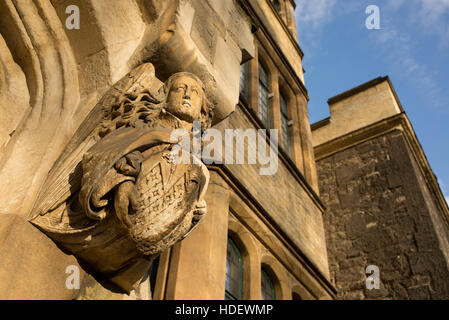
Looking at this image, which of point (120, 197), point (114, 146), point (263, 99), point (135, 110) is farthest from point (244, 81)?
point (120, 197)

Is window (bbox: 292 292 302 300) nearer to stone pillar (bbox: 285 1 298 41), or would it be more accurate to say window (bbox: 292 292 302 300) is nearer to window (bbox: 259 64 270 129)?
window (bbox: 259 64 270 129)

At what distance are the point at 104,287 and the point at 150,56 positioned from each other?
1098mm

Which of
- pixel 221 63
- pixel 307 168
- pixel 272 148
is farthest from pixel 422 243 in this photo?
pixel 221 63

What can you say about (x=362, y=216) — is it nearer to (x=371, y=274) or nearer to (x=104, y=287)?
(x=371, y=274)

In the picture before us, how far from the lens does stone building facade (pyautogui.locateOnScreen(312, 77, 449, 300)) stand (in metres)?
8.15

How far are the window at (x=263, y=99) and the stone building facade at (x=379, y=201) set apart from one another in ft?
12.1

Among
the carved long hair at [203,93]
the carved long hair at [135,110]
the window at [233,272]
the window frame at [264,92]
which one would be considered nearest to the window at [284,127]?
the window frame at [264,92]

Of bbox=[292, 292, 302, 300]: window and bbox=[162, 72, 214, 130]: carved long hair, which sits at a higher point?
bbox=[292, 292, 302, 300]: window

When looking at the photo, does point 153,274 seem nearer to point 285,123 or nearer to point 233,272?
point 233,272

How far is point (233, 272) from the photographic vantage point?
4.52 meters

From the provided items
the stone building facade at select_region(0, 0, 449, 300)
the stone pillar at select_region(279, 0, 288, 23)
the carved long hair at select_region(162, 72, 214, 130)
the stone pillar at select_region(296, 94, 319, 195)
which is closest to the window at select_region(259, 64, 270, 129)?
the stone pillar at select_region(296, 94, 319, 195)

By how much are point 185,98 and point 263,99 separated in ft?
18.5

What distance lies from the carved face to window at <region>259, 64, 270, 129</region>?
4914mm

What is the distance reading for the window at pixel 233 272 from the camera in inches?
170
